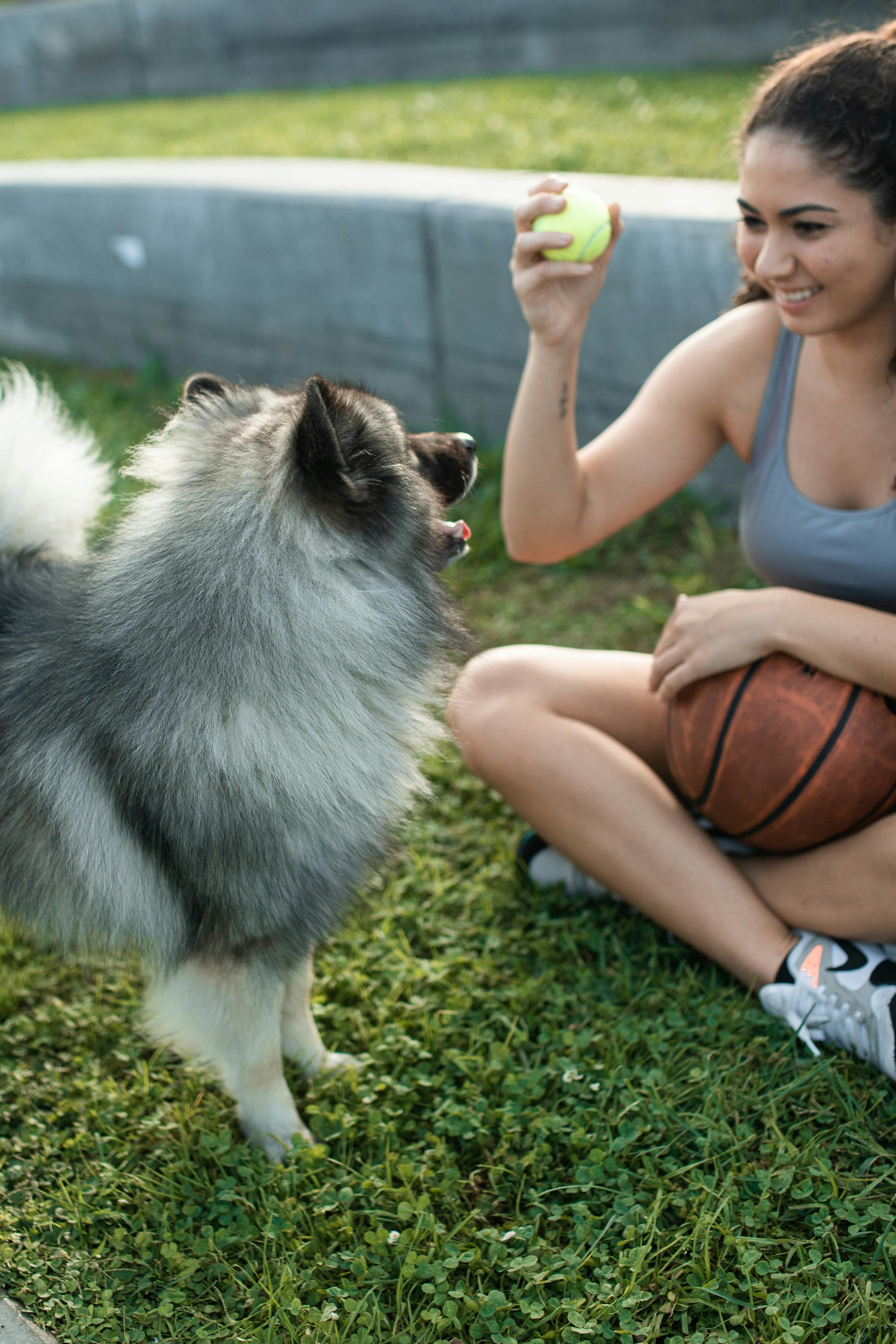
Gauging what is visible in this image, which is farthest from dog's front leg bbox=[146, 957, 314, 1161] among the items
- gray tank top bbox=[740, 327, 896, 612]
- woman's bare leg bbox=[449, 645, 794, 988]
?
gray tank top bbox=[740, 327, 896, 612]

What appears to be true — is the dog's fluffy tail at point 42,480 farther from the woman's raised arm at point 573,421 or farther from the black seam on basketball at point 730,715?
the black seam on basketball at point 730,715

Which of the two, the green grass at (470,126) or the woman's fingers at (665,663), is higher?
the green grass at (470,126)

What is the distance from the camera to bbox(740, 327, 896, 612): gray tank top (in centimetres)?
189

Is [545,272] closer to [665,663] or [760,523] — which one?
[760,523]

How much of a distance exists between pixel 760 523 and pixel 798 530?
0.33ft

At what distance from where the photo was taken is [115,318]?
5375 millimetres

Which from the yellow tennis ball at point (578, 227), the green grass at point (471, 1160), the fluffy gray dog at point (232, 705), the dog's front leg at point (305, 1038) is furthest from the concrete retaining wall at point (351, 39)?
the dog's front leg at point (305, 1038)

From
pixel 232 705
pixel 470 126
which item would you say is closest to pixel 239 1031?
pixel 232 705

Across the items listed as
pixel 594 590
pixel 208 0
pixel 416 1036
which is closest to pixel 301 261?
pixel 594 590

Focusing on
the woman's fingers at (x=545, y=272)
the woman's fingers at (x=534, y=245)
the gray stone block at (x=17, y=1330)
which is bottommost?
the gray stone block at (x=17, y=1330)

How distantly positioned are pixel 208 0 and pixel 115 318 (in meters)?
7.61

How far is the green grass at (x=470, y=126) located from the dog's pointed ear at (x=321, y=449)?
320 cm

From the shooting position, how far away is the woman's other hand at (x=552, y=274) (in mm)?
1901

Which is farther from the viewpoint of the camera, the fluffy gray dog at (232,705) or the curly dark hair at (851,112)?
the curly dark hair at (851,112)
